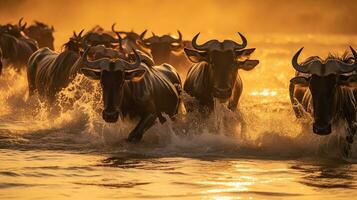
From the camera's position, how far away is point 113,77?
14.7m

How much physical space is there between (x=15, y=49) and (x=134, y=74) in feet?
46.5

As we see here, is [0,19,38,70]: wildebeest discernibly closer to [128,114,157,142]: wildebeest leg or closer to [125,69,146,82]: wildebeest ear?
[128,114,157,142]: wildebeest leg

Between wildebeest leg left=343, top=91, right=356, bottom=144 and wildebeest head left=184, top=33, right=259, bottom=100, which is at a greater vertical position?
wildebeest head left=184, top=33, right=259, bottom=100

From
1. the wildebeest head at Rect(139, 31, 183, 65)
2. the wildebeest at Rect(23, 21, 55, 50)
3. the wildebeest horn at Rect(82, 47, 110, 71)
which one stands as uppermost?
the wildebeest at Rect(23, 21, 55, 50)

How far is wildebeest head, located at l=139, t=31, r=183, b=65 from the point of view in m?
25.0

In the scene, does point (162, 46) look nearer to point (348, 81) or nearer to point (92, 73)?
point (92, 73)

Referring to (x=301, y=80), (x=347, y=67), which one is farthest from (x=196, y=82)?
(x=347, y=67)

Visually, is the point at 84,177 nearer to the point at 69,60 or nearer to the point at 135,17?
the point at 69,60

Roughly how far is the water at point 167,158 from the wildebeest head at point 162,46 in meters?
5.26

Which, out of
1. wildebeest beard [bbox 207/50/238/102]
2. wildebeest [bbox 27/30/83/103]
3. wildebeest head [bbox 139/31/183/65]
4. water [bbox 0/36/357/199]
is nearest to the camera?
water [bbox 0/36/357/199]

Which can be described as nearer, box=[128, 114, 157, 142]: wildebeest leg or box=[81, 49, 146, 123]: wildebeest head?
box=[81, 49, 146, 123]: wildebeest head

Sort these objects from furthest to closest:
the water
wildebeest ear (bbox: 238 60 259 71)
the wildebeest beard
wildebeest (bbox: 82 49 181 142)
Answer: wildebeest ear (bbox: 238 60 259 71), the wildebeest beard, wildebeest (bbox: 82 49 181 142), the water

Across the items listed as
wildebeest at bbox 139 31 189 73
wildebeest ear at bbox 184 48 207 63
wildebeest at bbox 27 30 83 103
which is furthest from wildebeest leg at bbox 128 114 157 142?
wildebeest at bbox 139 31 189 73

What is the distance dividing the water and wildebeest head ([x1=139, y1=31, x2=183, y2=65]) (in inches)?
207
